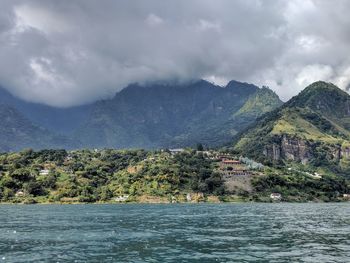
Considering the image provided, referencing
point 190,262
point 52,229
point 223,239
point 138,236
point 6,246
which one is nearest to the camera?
point 190,262

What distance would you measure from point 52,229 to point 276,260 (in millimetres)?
65829

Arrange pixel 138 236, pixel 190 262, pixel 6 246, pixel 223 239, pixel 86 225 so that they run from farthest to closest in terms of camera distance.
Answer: pixel 86 225
pixel 138 236
pixel 223 239
pixel 6 246
pixel 190 262

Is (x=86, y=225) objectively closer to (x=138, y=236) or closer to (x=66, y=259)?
(x=138, y=236)

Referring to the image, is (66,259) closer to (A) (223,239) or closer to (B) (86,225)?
(A) (223,239)

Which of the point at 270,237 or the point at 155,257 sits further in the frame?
the point at 270,237

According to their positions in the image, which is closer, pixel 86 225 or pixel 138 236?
pixel 138 236

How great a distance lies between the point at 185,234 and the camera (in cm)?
10338

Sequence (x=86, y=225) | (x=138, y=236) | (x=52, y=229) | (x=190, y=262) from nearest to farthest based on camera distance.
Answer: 1. (x=190, y=262)
2. (x=138, y=236)
3. (x=52, y=229)
4. (x=86, y=225)

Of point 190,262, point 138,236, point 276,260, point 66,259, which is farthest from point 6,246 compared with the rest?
point 276,260

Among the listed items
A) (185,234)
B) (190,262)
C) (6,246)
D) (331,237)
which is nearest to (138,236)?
(185,234)

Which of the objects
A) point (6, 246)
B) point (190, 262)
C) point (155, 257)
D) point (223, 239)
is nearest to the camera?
point (190, 262)

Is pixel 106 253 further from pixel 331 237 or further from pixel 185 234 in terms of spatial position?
pixel 331 237

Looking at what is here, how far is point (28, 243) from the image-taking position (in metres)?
89.6

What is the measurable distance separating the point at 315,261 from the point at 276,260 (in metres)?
5.74
